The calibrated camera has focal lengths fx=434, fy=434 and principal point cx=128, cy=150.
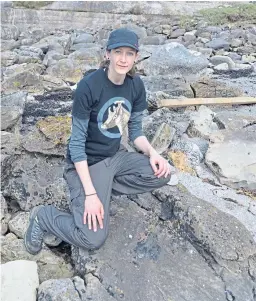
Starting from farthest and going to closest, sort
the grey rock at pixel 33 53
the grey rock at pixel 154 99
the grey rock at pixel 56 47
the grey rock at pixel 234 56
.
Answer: the grey rock at pixel 56 47
the grey rock at pixel 33 53
the grey rock at pixel 234 56
the grey rock at pixel 154 99

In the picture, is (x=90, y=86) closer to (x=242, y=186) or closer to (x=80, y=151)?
(x=80, y=151)

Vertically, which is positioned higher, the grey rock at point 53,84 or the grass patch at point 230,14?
the grey rock at point 53,84

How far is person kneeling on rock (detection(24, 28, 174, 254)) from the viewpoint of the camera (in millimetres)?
2907

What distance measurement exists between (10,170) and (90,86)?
5.16ft

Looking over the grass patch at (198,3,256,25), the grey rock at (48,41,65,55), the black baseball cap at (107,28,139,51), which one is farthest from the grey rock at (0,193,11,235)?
the grass patch at (198,3,256,25)

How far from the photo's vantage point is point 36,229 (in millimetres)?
3162

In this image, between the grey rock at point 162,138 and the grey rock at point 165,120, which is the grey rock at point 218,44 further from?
the grey rock at point 162,138

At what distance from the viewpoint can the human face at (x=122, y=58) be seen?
2.85 meters

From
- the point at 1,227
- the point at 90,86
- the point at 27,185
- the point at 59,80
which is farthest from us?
the point at 59,80

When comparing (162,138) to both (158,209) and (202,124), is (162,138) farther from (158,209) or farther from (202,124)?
(158,209)

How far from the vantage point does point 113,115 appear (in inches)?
123

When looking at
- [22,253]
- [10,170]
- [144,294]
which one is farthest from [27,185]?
[144,294]

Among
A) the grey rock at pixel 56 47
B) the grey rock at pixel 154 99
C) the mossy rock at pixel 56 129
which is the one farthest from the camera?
the grey rock at pixel 56 47

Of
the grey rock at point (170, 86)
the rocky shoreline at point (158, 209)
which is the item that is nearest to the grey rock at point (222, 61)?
the rocky shoreline at point (158, 209)
